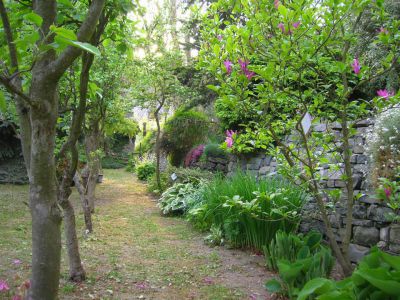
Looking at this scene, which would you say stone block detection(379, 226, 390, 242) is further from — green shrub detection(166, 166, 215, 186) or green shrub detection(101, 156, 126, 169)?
green shrub detection(101, 156, 126, 169)

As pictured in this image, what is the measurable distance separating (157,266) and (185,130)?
7.04 m

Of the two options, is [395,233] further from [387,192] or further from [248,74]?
[248,74]

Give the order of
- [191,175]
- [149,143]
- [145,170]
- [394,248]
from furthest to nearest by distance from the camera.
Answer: [149,143] < [145,170] < [191,175] < [394,248]

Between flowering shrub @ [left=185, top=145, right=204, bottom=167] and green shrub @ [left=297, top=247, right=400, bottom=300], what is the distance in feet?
25.0

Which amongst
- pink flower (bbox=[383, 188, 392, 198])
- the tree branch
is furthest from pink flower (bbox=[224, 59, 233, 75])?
pink flower (bbox=[383, 188, 392, 198])

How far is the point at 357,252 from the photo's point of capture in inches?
139

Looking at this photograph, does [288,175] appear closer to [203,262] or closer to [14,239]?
[203,262]

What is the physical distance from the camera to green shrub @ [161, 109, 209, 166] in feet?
35.2

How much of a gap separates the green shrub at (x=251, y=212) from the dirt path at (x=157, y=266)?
219mm

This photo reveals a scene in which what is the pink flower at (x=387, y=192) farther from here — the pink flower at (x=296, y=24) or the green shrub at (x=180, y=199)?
the green shrub at (x=180, y=199)

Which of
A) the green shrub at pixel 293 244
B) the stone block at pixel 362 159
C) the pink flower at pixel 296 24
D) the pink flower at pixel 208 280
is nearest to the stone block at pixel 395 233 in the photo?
the green shrub at pixel 293 244

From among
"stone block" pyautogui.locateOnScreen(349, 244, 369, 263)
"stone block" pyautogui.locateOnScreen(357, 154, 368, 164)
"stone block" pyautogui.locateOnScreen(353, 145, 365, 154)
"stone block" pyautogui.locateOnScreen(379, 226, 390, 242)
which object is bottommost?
"stone block" pyautogui.locateOnScreen(349, 244, 369, 263)

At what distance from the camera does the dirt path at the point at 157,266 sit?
3172 millimetres

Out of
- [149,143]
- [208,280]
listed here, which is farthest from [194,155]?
[208,280]
